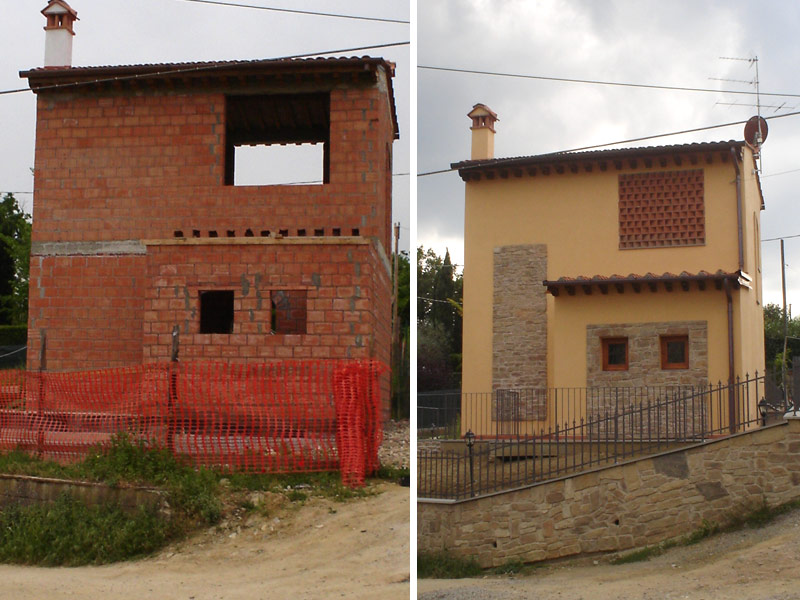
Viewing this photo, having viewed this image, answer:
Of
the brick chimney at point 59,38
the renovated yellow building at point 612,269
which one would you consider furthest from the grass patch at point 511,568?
the brick chimney at point 59,38

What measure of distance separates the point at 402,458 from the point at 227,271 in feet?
9.06

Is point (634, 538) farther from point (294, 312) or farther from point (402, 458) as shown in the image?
point (294, 312)

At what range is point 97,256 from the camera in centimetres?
1016

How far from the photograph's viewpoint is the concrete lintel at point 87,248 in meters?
10.1

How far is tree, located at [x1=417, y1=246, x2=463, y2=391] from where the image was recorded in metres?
11.3

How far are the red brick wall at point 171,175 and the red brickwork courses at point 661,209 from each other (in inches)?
120

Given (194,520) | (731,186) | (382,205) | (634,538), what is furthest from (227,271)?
(731,186)

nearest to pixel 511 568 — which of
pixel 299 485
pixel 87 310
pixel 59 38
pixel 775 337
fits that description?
pixel 299 485

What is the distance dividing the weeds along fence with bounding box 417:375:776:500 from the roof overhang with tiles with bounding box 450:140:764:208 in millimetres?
2692

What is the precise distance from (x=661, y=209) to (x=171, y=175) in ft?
18.6

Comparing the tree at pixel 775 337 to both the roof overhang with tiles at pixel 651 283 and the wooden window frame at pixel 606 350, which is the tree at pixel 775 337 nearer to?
the roof overhang with tiles at pixel 651 283

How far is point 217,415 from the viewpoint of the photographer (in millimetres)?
Answer: 7836

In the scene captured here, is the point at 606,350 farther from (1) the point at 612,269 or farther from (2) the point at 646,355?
(1) the point at 612,269

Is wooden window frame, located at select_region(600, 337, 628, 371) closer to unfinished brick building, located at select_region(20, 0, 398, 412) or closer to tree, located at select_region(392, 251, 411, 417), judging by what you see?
tree, located at select_region(392, 251, 411, 417)
